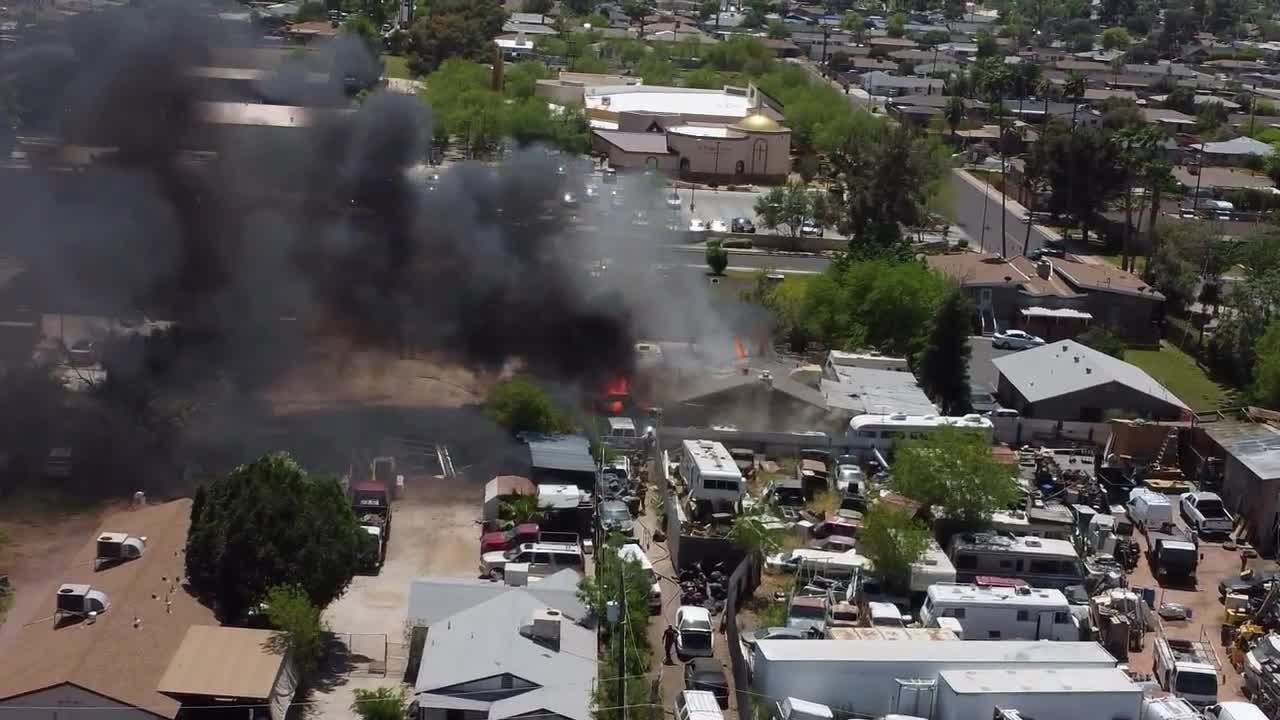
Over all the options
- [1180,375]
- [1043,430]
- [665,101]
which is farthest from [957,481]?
[665,101]

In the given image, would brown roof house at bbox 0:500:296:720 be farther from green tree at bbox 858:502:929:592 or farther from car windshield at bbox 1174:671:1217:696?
car windshield at bbox 1174:671:1217:696

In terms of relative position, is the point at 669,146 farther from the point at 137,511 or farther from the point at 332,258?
the point at 137,511

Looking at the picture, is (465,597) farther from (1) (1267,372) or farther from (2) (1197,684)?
(1) (1267,372)

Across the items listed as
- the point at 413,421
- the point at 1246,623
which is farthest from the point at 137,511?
the point at 1246,623

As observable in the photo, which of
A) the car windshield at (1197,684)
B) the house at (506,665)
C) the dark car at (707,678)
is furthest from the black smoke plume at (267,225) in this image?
the car windshield at (1197,684)

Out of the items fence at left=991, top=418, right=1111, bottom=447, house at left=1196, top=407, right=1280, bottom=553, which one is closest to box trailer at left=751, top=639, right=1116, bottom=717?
house at left=1196, top=407, right=1280, bottom=553

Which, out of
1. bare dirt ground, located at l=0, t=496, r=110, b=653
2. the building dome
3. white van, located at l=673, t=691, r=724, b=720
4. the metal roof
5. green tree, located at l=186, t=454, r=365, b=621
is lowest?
the building dome

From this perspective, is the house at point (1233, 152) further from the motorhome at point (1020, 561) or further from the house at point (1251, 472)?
the motorhome at point (1020, 561)
